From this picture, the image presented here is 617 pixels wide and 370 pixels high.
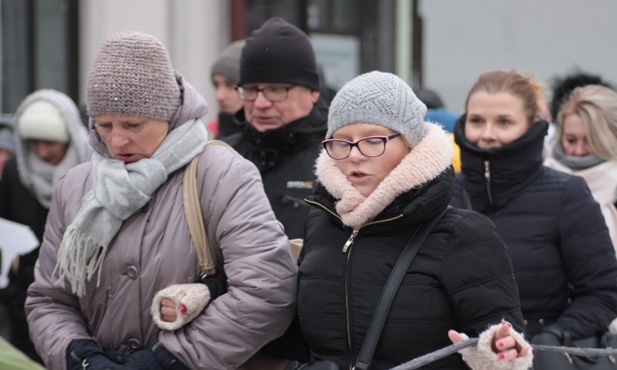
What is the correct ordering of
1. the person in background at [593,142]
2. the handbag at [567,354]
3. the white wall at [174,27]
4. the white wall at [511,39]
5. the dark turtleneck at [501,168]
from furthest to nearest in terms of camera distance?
the white wall at [511,39]
the white wall at [174,27]
the person in background at [593,142]
the dark turtleneck at [501,168]
the handbag at [567,354]

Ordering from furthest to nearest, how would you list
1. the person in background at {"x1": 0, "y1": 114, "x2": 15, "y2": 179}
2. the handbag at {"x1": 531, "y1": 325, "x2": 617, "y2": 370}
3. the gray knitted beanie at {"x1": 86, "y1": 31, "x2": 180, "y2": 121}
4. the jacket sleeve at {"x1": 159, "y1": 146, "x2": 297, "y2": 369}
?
the person in background at {"x1": 0, "y1": 114, "x2": 15, "y2": 179} < the handbag at {"x1": 531, "y1": 325, "x2": 617, "y2": 370} < the gray knitted beanie at {"x1": 86, "y1": 31, "x2": 180, "y2": 121} < the jacket sleeve at {"x1": 159, "y1": 146, "x2": 297, "y2": 369}

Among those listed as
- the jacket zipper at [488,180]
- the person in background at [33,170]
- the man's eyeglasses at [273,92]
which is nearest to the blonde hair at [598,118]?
the jacket zipper at [488,180]

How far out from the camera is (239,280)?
3.06 m

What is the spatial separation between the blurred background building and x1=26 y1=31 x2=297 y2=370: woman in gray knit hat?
549 cm

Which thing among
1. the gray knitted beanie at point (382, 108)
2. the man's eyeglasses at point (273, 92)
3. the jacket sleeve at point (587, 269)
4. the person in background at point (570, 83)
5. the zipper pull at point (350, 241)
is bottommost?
the jacket sleeve at point (587, 269)

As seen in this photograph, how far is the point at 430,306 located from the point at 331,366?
1.04 ft

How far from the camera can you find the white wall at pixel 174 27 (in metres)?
8.57

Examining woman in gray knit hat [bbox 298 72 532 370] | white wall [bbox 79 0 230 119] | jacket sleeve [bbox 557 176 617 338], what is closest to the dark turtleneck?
jacket sleeve [bbox 557 176 617 338]

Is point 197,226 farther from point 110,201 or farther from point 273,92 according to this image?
point 273,92

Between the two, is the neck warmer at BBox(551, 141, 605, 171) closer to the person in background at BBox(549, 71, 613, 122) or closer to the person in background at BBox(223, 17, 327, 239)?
the person in background at BBox(549, 71, 613, 122)

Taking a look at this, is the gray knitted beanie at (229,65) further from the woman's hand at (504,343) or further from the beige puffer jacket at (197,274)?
the woman's hand at (504,343)

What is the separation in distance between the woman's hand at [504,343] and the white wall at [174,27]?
246 inches

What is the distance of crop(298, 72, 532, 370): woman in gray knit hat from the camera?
9.16 ft

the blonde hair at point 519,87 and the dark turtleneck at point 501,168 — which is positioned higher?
the blonde hair at point 519,87
